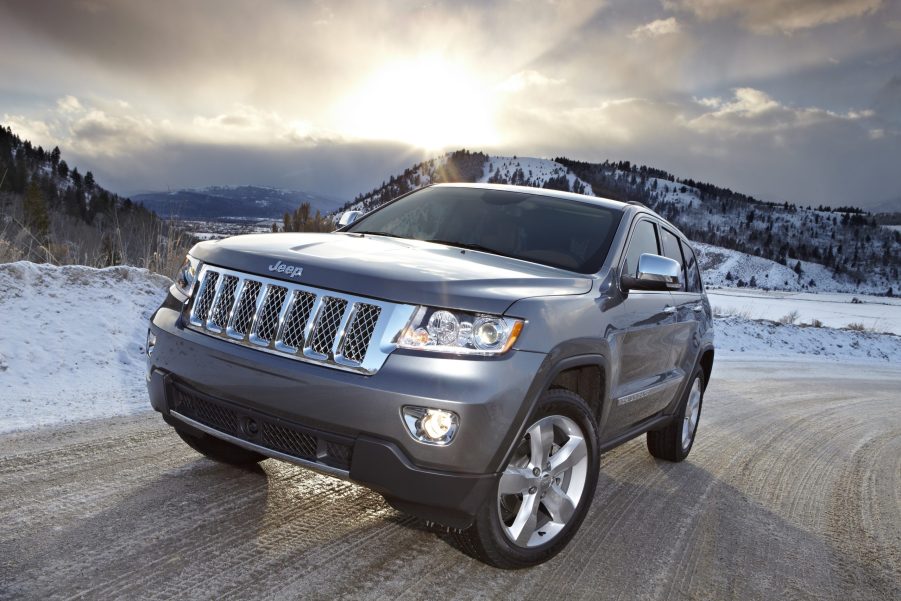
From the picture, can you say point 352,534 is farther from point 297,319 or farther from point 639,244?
point 639,244

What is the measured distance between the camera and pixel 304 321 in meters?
2.86

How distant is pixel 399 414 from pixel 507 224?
205 centimetres

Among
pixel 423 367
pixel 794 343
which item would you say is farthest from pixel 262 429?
pixel 794 343

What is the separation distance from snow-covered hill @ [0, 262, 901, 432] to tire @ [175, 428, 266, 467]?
1.51 metres

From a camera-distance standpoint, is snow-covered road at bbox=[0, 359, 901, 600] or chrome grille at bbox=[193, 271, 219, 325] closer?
snow-covered road at bbox=[0, 359, 901, 600]

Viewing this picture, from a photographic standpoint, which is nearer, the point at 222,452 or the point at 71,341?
the point at 222,452

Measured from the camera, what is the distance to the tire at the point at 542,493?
2938mm

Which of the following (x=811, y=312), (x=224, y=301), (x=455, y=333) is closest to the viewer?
(x=455, y=333)

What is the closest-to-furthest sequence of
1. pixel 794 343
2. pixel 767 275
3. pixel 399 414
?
pixel 399 414, pixel 794 343, pixel 767 275

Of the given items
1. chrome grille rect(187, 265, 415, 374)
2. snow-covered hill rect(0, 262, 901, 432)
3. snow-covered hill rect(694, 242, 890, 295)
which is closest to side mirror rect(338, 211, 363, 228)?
chrome grille rect(187, 265, 415, 374)

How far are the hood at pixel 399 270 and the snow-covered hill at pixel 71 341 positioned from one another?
2420 millimetres

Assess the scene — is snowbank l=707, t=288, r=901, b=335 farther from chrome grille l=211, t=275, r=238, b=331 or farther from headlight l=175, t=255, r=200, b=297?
chrome grille l=211, t=275, r=238, b=331

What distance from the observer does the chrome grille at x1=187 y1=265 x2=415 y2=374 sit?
2730 millimetres

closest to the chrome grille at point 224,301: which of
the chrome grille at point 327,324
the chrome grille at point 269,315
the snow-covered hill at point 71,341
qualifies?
the chrome grille at point 269,315
